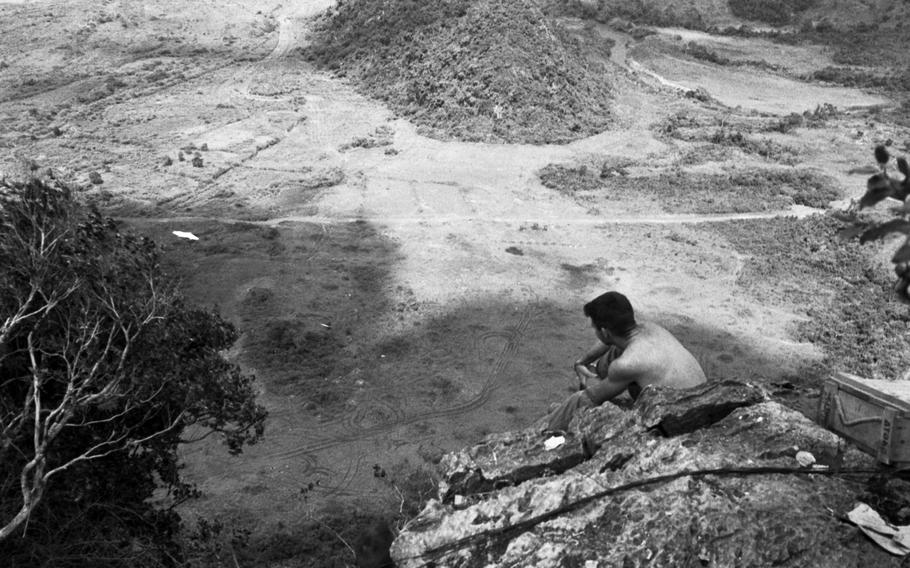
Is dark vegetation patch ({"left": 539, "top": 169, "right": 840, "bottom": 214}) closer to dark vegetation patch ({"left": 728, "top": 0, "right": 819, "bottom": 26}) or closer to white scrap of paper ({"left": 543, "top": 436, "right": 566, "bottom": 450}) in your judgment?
white scrap of paper ({"left": 543, "top": 436, "right": 566, "bottom": 450})

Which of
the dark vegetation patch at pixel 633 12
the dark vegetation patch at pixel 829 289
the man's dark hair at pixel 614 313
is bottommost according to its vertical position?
the dark vegetation patch at pixel 829 289

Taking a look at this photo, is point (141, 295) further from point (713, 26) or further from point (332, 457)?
point (713, 26)

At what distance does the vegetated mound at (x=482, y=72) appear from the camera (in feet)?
63.6

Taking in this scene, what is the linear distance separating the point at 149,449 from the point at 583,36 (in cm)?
2596

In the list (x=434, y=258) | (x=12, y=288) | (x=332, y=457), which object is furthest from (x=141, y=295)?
(x=434, y=258)

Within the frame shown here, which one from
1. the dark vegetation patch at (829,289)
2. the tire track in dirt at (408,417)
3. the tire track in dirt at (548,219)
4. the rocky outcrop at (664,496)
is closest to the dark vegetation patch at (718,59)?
the tire track in dirt at (548,219)

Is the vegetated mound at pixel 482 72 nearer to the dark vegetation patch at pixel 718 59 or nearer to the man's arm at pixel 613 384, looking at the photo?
the dark vegetation patch at pixel 718 59

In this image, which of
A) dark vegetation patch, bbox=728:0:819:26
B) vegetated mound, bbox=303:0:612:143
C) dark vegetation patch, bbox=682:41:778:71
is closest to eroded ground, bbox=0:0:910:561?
vegetated mound, bbox=303:0:612:143

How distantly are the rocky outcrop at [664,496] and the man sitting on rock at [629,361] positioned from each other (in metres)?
0.31

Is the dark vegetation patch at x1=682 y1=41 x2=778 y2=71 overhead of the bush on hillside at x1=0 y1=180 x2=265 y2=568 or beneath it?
beneath

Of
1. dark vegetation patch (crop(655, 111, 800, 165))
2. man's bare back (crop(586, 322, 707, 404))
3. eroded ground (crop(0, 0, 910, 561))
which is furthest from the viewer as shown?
dark vegetation patch (crop(655, 111, 800, 165))

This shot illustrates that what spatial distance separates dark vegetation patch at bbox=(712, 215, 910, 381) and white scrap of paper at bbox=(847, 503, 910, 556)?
6.27 m

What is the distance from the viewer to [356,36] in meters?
24.7

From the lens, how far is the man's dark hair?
6.11 meters
